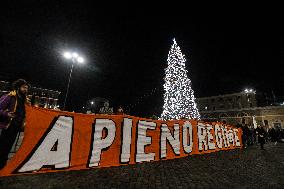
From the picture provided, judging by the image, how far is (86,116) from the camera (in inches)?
219

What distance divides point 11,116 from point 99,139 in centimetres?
229

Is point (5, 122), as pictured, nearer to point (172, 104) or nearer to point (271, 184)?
point (271, 184)

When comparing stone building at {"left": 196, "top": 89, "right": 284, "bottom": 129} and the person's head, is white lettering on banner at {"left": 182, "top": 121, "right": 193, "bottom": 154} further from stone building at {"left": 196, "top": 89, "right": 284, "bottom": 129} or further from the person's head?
stone building at {"left": 196, "top": 89, "right": 284, "bottom": 129}

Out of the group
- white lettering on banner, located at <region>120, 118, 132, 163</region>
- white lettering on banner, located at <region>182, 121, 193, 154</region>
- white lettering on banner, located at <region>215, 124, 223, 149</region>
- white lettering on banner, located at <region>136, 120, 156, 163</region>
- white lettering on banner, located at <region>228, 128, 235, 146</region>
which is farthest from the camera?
white lettering on banner, located at <region>228, 128, 235, 146</region>

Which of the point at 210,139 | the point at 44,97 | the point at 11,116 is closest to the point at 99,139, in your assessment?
the point at 11,116

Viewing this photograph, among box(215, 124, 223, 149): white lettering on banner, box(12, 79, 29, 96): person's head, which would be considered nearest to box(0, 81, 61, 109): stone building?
box(215, 124, 223, 149): white lettering on banner

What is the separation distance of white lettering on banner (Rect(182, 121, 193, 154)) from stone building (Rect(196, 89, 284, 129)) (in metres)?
54.1

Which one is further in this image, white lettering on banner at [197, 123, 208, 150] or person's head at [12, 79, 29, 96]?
white lettering on banner at [197, 123, 208, 150]

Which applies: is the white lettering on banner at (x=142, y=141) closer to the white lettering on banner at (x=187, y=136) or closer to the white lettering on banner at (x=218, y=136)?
the white lettering on banner at (x=187, y=136)

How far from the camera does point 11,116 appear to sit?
4059 mm

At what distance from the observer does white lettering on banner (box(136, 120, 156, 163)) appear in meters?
6.66

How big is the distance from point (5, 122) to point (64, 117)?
4.25 ft

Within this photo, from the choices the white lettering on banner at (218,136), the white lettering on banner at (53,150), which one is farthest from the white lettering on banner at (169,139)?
the white lettering on banner at (218,136)

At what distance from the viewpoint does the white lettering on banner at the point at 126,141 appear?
20.1ft
